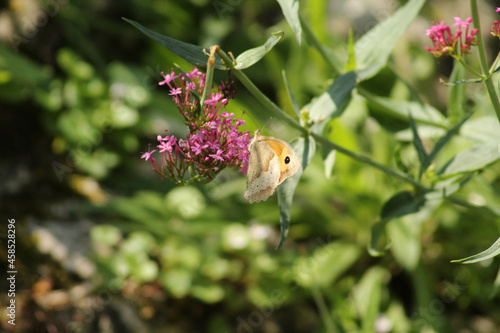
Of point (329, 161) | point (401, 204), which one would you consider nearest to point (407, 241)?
point (401, 204)

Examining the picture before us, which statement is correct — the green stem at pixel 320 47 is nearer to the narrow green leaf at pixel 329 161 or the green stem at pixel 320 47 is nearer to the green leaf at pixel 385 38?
the green leaf at pixel 385 38

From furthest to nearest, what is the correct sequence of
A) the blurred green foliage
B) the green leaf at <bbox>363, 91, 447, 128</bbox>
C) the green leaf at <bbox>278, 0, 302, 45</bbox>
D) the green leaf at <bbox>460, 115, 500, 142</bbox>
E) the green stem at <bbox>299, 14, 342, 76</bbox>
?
the blurred green foliage → the green leaf at <bbox>363, 91, 447, 128</bbox> → the green leaf at <bbox>460, 115, 500, 142</bbox> → the green stem at <bbox>299, 14, 342, 76</bbox> → the green leaf at <bbox>278, 0, 302, 45</bbox>

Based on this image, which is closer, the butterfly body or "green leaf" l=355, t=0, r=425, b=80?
the butterfly body

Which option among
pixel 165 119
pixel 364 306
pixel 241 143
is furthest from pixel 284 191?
pixel 165 119

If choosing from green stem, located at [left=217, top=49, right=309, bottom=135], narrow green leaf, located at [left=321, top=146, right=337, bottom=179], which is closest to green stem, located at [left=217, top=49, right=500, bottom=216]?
green stem, located at [left=217, top=49, right=309, bottom=135]

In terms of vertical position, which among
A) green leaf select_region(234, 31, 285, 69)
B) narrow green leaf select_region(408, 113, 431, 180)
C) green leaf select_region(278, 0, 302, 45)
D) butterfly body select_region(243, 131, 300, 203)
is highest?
green leaf select_region(278, 0, 302, 45)

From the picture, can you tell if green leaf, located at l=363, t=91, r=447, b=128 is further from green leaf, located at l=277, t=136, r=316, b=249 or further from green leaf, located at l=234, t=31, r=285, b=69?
green leaf, located at l=234, t=31, r=285, b=69

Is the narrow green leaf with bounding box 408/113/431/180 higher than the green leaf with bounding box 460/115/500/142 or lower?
higher
